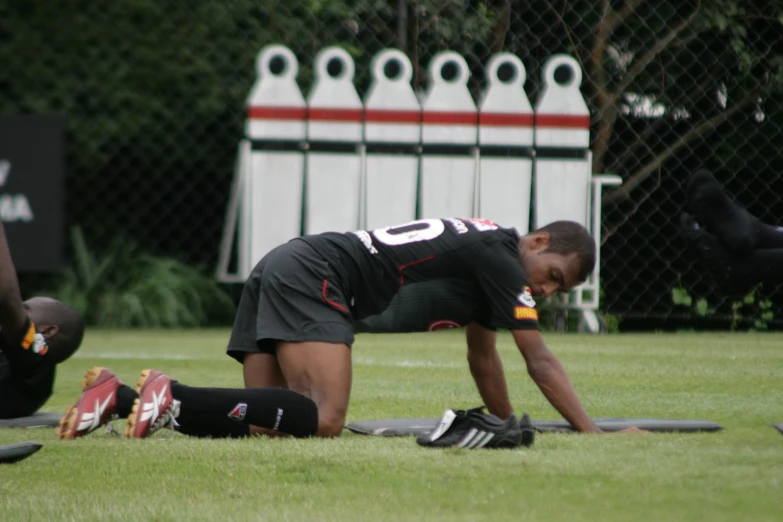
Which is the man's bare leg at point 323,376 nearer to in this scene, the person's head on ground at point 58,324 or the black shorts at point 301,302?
the black shorts at point 301,302

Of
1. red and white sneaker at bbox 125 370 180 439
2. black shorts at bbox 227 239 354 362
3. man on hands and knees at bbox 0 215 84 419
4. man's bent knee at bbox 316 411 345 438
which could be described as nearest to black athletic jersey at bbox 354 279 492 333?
black shorts at bbox 227 239 354 362

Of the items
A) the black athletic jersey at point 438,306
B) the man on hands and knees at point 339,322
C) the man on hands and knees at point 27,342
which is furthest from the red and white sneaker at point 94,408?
the black athletic jersey at point 438,306

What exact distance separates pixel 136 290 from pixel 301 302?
15.7 ft

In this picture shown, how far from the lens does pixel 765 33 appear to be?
26.5ft

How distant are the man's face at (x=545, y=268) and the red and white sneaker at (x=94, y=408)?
4.45ft

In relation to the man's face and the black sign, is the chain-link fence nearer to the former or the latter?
the black sign

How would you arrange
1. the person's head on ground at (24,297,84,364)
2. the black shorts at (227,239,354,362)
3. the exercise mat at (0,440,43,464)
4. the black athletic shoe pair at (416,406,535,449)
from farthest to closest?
1. the person's head on ground at (24,297,84,364)
2. the black shorts at (227,239,354,362)
3. the black athletic shoe pair at (416,406,535,449)
4. the exercise mat at (0,440,43,464)

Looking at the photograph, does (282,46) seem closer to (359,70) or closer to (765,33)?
(359,70)

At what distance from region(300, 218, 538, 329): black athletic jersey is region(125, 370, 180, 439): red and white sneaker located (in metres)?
0.73

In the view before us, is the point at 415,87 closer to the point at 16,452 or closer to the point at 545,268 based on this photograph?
the point at 545,268

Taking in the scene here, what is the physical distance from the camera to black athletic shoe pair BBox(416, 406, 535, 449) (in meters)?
3.21

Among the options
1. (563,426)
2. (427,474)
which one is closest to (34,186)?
(563,426)

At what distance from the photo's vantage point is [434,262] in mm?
3766

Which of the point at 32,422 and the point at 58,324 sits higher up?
the point at 58,324
